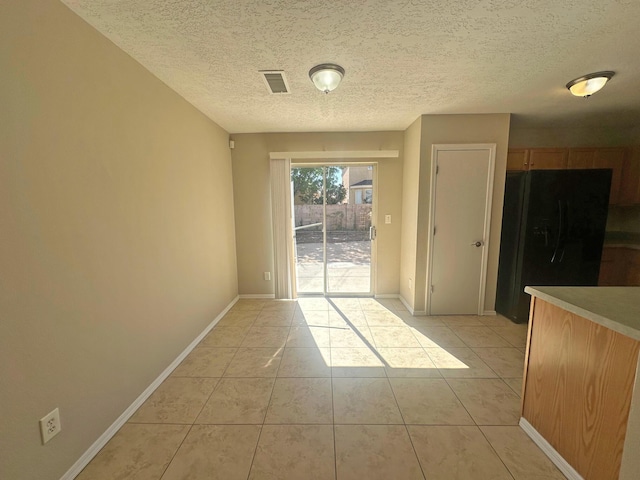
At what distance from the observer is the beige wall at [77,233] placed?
1.02m

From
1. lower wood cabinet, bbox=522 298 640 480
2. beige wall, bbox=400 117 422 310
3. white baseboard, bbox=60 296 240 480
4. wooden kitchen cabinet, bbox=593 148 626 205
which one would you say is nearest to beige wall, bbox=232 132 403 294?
beige wall, bbox=400 117 422 310

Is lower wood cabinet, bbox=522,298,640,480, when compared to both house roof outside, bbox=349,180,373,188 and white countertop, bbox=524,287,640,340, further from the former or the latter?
house roof outside, bbox=349,180,373,188

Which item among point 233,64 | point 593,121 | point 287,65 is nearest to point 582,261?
point 593,121

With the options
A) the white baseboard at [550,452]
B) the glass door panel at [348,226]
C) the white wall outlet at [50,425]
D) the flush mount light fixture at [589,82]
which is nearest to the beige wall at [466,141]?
the flush mount light fixture at [589,82]

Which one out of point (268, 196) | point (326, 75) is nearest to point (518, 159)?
point (326, 75)

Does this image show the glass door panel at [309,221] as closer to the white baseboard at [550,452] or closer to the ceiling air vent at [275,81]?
the ceiling air vent at [275,81]

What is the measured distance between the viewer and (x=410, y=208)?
10.4 feet

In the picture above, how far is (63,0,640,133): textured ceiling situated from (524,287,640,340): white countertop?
1511mm

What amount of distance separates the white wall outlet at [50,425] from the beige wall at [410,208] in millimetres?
3085

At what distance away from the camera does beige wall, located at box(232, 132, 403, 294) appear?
340 cm

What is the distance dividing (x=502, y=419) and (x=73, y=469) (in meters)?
2.46

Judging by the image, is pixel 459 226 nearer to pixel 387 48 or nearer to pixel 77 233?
pixel 387 48

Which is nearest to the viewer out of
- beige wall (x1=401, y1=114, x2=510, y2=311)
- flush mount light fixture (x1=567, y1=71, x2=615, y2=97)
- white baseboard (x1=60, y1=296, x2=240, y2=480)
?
white baseboard (x1=60, y1=296, x2=240, y2=480)

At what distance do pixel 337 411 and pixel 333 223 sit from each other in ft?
8.12
